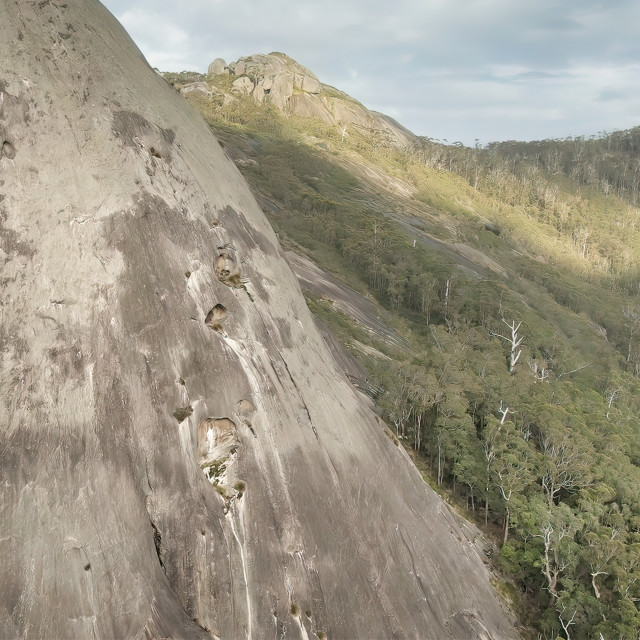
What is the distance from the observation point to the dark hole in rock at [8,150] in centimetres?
1406

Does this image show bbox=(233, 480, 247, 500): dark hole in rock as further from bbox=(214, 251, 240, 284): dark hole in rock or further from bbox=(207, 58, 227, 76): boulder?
bbox=(207, 58, 227, 76): boulder

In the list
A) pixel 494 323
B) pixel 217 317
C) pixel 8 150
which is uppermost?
pixel 8 150

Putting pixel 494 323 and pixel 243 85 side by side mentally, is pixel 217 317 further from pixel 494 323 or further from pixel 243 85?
pixel 243 85

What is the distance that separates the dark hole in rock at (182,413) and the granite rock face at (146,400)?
13cm

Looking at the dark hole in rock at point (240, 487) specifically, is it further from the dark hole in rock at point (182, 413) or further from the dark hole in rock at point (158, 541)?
the dark hole in rock at point (182, 413)

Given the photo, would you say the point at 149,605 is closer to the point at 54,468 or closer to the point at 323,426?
the point at 54,468

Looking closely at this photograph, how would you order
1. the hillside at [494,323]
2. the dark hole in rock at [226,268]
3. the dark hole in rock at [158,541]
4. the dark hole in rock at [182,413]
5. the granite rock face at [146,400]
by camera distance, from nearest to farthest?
the granite rock face at [146,400]
the dark hole in rock at [158,541]
the dark hole in rock at [182,413]
the dark hole in rock at [226,268]
the hillside at [494,323]

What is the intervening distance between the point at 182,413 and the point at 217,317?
11.4ft

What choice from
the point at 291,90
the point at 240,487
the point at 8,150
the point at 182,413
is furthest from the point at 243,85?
the point at 240,487

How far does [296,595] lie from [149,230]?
41.3 ft

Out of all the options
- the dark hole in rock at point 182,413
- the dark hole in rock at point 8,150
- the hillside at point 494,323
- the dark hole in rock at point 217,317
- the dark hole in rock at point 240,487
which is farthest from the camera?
the hillside at point 494,323

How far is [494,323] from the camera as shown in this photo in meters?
68.8

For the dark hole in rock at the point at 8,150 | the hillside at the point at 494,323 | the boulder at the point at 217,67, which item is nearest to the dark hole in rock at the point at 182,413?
the dark hole in rock at the point at 8,150

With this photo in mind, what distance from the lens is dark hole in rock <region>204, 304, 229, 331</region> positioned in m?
16.2
